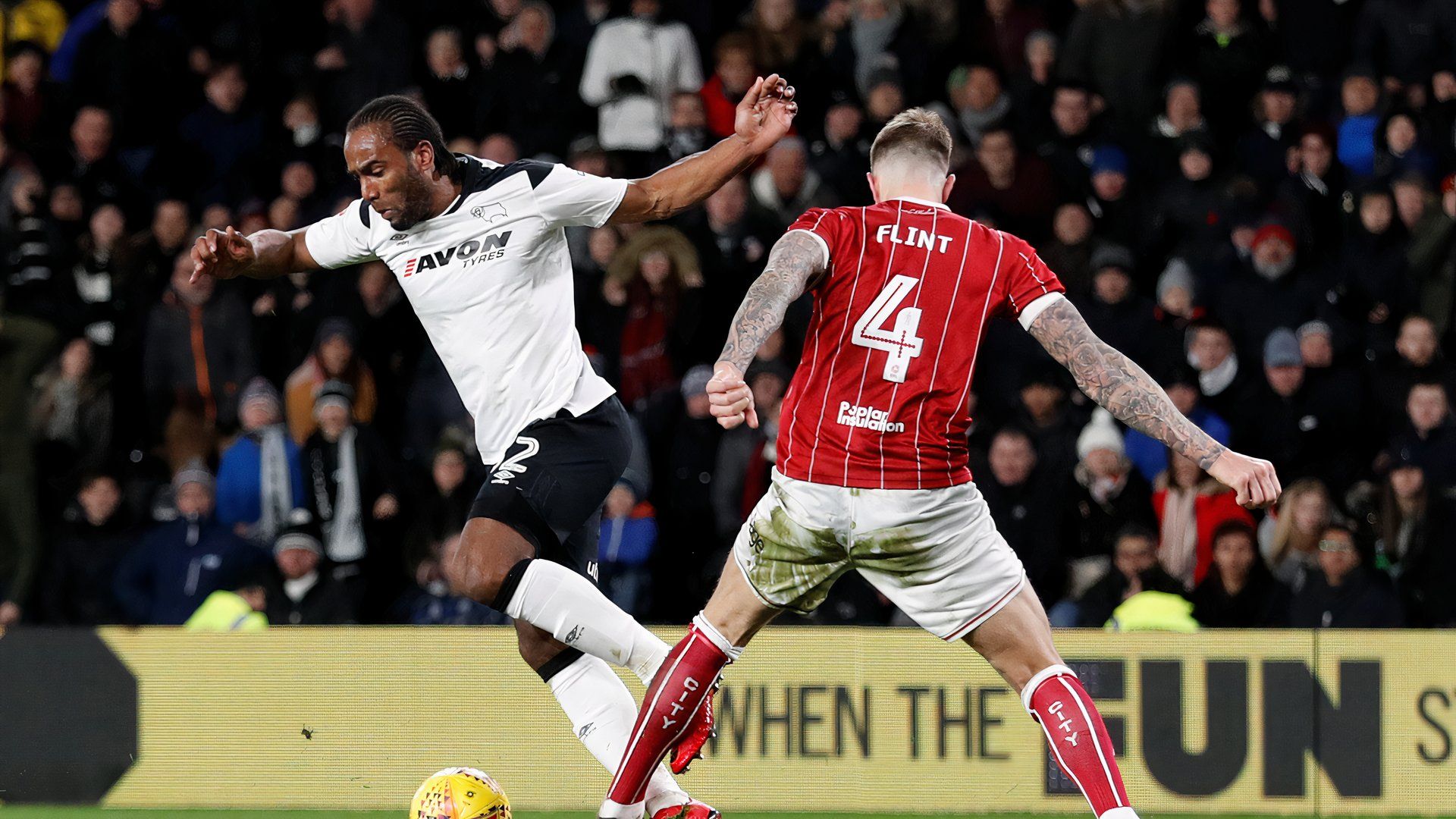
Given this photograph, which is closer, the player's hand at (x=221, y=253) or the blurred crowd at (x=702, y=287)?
the player's hand at (x=221, y=253)

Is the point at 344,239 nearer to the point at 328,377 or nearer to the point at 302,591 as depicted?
the point at 302,591

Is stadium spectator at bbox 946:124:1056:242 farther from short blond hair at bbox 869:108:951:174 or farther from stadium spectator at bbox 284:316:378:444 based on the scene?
short blond hair at bbox 869:108:951:174

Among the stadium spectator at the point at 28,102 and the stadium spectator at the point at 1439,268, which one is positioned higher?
the stadium spectator at the point at 28,102

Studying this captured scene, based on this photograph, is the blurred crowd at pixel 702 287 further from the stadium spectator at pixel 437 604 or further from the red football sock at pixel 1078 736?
the red football sock at pixel 1078 736

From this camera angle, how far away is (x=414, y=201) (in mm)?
6043

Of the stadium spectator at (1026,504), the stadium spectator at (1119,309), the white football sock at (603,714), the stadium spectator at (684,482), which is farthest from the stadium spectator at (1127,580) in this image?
the white football sock at (603,714)

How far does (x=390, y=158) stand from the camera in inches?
236

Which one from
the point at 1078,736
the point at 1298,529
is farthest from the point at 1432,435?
the point at 1078,736

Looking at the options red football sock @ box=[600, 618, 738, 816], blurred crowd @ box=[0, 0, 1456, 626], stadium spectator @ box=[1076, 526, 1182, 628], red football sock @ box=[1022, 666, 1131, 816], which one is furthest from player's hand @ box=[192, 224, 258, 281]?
stadium spectator @ box=[1076, 526, 1182, 628]

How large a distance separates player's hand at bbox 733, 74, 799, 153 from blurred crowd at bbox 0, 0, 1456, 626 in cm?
388

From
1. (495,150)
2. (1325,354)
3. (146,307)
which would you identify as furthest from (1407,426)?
(146,307)

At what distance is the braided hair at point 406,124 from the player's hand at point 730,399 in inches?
73.9

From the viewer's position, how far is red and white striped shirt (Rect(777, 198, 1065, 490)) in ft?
17.0

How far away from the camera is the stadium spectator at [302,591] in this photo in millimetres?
9844
